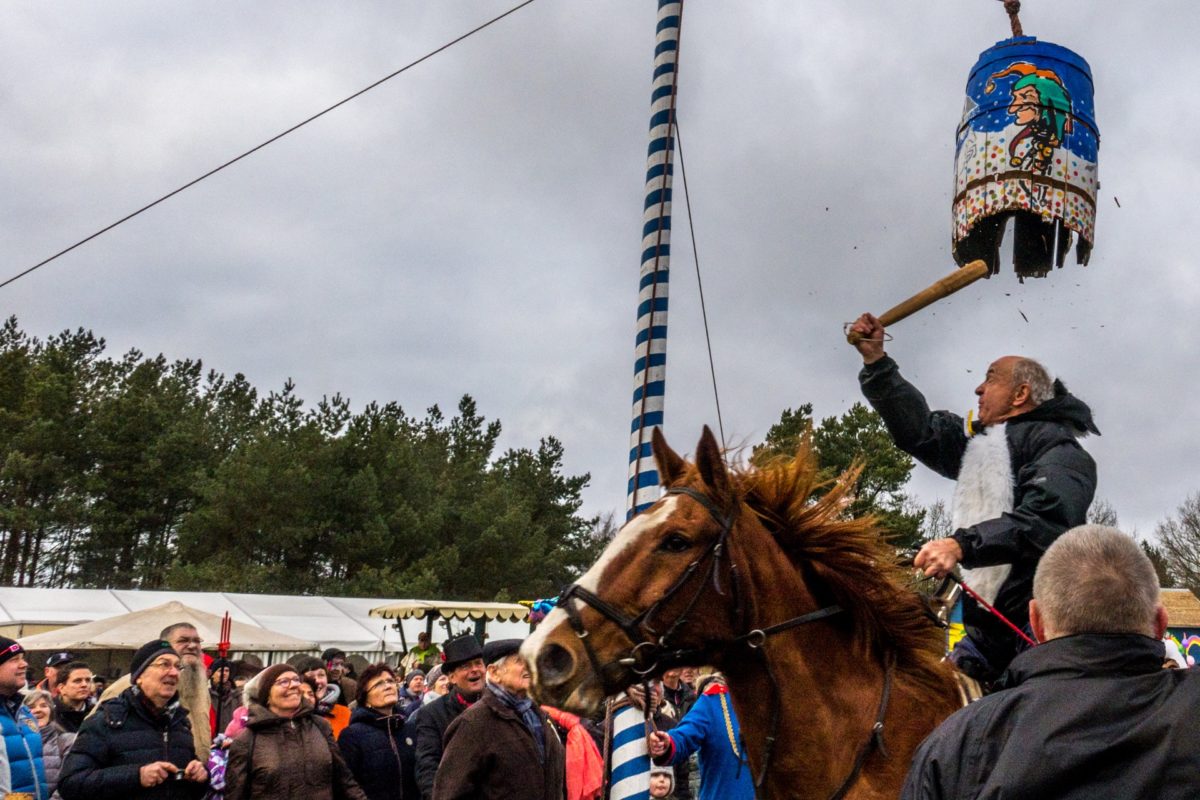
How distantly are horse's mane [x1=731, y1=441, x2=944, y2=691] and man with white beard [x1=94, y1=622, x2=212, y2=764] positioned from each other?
170 inches

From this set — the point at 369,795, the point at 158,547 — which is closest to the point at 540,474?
the point at 158,547

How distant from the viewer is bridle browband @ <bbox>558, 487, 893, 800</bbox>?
3164 millimetres

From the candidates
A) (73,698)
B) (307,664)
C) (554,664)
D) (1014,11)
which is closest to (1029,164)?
(1014,11)

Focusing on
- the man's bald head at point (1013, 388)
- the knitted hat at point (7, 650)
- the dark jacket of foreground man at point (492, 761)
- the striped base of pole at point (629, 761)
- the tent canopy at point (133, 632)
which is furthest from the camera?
the tent canopy at point (133, 632)

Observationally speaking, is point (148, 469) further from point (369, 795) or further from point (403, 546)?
point (369, 795)

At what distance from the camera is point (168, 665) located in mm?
5742

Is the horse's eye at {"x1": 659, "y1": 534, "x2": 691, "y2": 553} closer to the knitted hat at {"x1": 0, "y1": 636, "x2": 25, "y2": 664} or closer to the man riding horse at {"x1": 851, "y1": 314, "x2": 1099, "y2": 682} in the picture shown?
the man riding horse at {"x1": 851, "y1": 314, "x2": 1099, "y2": 682}

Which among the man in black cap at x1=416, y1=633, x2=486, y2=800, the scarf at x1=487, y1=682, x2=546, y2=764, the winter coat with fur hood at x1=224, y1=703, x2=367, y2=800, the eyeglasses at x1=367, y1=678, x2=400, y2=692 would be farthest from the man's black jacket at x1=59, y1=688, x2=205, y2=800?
the scarf at x1=487, y1=682, x2=546, y2=764

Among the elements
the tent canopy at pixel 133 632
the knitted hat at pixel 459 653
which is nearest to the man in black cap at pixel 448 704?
the knitted hat at pixel 459 653

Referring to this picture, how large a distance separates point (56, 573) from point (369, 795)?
126 feet

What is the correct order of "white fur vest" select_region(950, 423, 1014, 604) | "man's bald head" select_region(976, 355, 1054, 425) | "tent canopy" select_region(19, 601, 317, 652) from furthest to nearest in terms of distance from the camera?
"tent canopy" select_region(19, 601, 317, 652) < "man's bald head" select_region(976, 355, 1054, 425) < "white fur vest" select_region(950, 423, 1014, 604)

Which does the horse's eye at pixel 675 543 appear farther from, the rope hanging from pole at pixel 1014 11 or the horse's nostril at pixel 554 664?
the rope hanging from pole at pixel 1014 11

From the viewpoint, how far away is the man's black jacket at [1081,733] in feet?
6.02

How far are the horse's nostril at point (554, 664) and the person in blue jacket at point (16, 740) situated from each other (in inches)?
167
